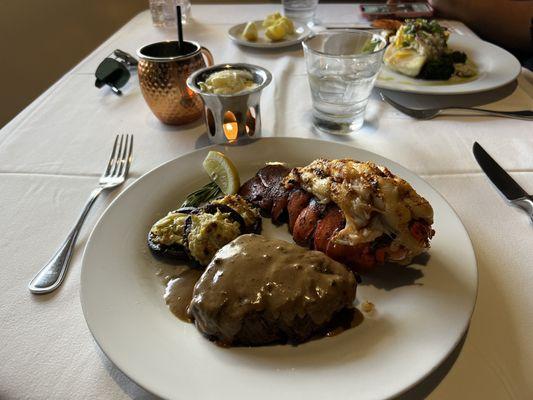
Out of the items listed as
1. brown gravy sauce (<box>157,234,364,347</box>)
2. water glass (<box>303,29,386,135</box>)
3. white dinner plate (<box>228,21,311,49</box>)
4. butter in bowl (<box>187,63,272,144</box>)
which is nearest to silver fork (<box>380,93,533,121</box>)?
A: water glass (<box>303,29,386,135</box>)

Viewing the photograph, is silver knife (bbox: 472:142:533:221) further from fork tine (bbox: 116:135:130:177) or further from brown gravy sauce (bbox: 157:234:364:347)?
fork tine (bbox: 116:135:130:177)

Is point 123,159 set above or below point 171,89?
below

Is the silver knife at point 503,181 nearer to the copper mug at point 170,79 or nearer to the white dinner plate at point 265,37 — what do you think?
the copper mug at point 170,79

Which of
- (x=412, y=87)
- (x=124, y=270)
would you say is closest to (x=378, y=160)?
(x=412, y=87)

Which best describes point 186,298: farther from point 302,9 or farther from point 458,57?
point 302,9

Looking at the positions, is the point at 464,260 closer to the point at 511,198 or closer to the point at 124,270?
the point at 511,198

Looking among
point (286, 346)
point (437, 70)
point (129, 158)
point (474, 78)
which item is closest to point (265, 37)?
point (437, 70)

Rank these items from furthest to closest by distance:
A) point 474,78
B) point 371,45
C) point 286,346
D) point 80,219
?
point 474,78 → point 371,45 → point 80,219 → point 286,346

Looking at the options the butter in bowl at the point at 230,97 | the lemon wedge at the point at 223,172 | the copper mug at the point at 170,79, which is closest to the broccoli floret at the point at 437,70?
the butter in bowl at the point at 230,97
